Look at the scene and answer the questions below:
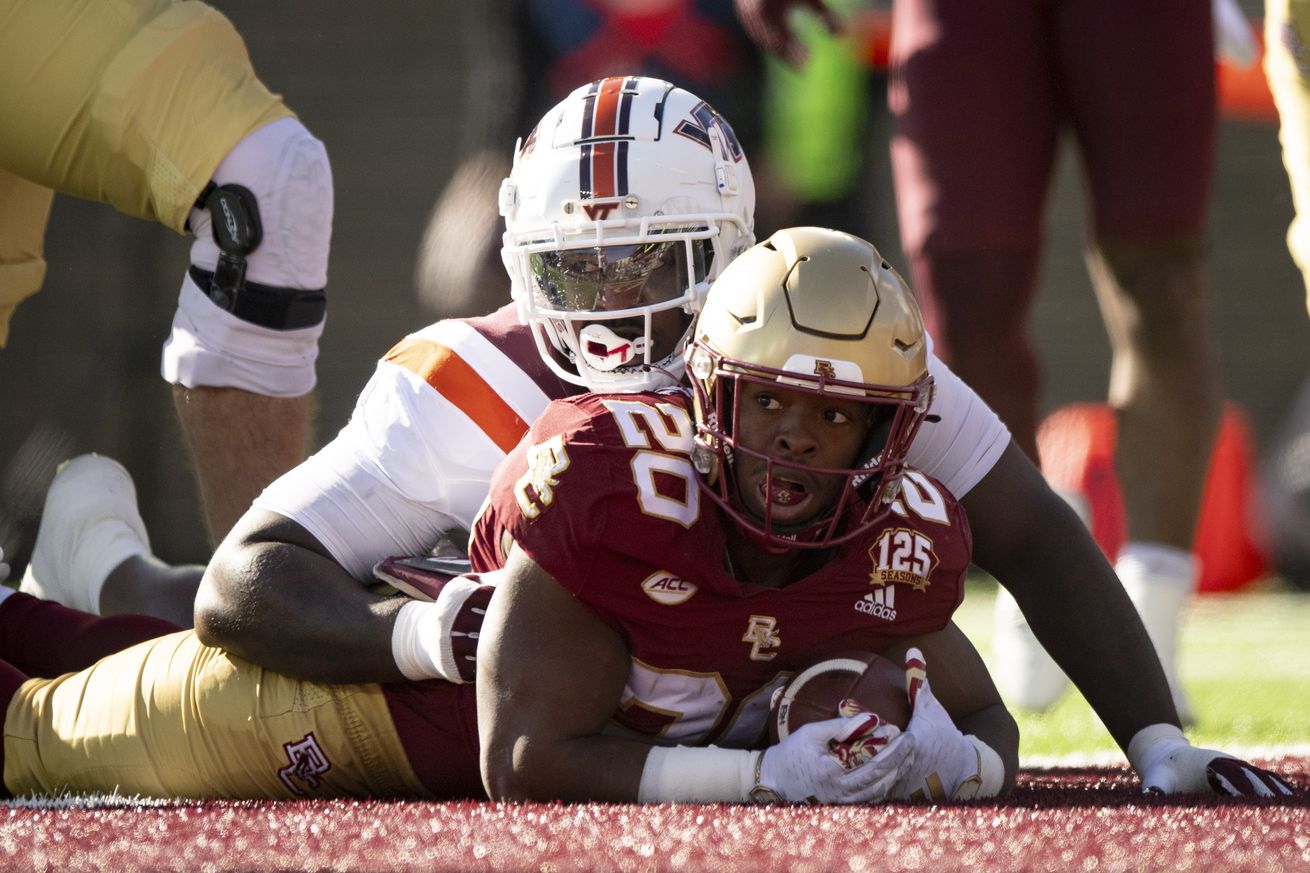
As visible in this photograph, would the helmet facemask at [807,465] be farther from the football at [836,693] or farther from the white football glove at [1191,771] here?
the white football glove at [1191,771]

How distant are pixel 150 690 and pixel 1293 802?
144 centimetres

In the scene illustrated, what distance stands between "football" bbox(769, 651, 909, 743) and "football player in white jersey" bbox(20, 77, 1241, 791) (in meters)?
0.41

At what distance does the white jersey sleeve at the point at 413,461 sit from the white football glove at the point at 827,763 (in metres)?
0.63

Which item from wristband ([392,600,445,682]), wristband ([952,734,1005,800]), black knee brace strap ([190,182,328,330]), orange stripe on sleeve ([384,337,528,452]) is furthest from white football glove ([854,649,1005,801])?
black knee brace strap ([190,182,328,330])

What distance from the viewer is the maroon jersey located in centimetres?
218

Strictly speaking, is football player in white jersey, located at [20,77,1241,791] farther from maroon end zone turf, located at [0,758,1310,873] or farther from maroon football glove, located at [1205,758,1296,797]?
maroon end zone turf, located at [0,758,1310,873]

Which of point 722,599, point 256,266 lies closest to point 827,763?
point 722,599

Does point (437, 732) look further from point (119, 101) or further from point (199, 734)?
point (119, 101)

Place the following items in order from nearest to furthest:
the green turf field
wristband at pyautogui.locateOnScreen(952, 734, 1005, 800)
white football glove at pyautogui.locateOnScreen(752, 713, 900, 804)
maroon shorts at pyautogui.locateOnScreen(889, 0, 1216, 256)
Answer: white football glove at pyautogui.locateOnScreen(752, 713, 900, 804), wristband at pyautogui.locateOnScreen(952, 734, 1005, 800), the green turf field, maroon shorts at pyautogui.locateOnScreen(889, 0, 1216, 256)

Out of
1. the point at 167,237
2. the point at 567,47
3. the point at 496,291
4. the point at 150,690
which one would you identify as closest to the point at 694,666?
the point at 150,690

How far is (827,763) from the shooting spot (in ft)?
6.98

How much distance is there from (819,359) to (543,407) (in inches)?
22.2

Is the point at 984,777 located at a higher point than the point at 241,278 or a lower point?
lower

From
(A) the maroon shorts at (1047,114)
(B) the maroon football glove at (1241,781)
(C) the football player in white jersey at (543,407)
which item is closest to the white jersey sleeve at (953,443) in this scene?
(C) the football player in white jersey at (543,407)
